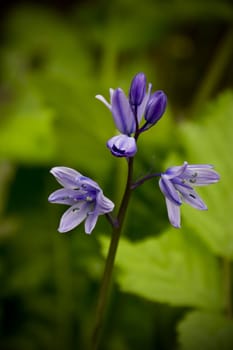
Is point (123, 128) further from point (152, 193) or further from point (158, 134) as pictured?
point (158, 134)

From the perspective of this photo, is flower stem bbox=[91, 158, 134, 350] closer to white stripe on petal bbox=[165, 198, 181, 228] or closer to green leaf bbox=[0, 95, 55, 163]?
white stripe on petal bbox=[165, 198, 181, 228]

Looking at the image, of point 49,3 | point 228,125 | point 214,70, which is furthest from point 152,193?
point 49,3

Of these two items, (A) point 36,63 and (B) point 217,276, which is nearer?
(B) point 217,276

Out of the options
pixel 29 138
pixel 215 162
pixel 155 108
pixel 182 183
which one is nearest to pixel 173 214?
pixel 182 183

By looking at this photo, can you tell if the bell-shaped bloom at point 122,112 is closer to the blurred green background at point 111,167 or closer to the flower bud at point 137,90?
the flower bud at point 137,90

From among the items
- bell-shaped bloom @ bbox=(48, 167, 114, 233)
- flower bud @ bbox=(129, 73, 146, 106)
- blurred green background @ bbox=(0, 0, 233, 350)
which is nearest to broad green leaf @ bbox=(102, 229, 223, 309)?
blurred green background @ bbox=(0, 0, 233, 350)

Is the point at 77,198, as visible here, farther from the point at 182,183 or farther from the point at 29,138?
the point at 29,138
